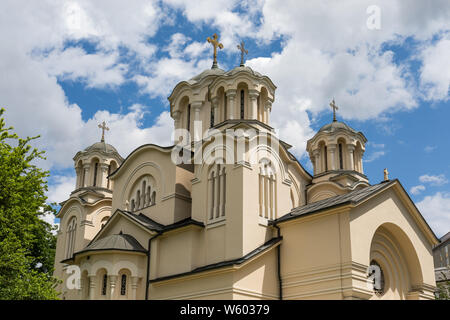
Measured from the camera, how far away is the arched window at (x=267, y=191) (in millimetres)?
17422

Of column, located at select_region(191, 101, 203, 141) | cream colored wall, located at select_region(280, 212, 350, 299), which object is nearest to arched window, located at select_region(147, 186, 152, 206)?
column, located at select_region(191, 101, 203, 141)

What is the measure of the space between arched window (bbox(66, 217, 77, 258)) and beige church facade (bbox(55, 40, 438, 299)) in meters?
4.29

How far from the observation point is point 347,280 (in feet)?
47.0

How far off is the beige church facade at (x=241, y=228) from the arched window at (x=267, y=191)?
1.5 inches

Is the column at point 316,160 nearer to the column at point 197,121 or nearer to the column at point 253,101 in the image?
the column at point 197,121

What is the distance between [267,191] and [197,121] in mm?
6518

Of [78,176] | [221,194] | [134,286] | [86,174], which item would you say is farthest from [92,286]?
[78,176]

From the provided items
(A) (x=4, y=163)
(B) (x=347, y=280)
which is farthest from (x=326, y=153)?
(A) (x=4, y=163)

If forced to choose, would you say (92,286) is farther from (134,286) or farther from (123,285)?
(134,286)

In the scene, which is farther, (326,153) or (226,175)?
(326,153)

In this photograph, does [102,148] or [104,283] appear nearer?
[104,283]

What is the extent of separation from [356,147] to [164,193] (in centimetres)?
1168

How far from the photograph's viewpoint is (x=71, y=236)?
88.2 feet
